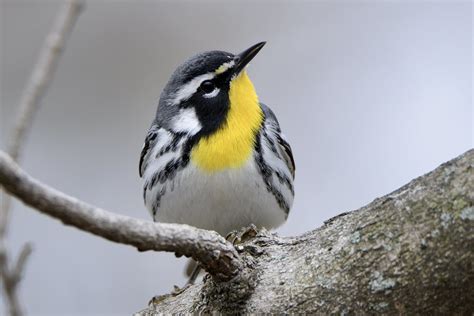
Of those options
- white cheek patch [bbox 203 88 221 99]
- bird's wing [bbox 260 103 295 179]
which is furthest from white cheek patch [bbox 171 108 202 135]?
bird's wing [bbox 260 103 295 179]

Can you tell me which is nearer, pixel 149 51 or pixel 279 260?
pixel 279 260

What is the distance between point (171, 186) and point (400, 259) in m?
1.87

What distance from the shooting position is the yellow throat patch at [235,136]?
370cm

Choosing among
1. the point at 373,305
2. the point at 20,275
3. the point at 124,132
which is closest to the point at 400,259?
the point at 373,305

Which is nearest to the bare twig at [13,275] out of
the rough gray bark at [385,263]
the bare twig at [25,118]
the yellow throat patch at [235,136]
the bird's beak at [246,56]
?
the bare twig at [25,118]

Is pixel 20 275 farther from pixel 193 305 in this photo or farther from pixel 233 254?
pixel 233 254

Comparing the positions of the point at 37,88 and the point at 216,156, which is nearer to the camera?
the point at 37,88

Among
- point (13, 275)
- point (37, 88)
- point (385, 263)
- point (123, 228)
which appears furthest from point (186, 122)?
point (123, 228)

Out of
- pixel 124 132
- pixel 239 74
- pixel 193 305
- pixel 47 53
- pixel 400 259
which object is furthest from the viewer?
pixel 124 132

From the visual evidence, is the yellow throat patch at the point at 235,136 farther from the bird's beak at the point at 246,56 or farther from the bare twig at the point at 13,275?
the bare twig at the point at 13,275

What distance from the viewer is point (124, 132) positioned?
720 cm

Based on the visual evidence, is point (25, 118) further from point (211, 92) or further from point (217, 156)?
point (211, 92)

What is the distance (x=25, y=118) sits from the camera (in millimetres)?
3135

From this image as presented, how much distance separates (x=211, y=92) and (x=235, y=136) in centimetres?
33
